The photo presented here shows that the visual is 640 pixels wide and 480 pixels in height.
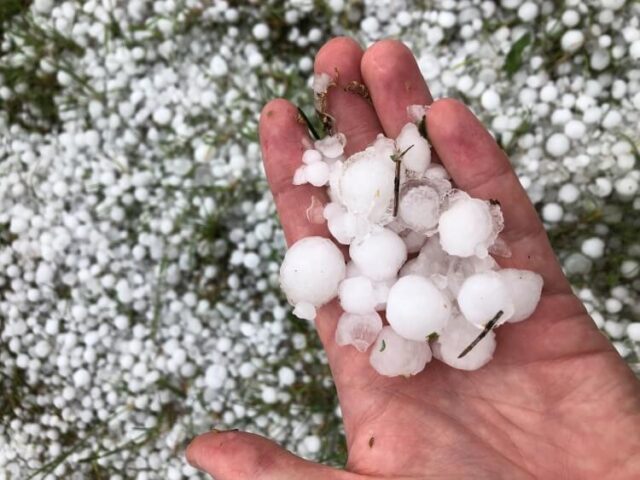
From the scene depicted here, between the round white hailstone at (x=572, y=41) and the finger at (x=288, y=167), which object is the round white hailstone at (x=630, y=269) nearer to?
the round white hailstone at (x=572, y=41)

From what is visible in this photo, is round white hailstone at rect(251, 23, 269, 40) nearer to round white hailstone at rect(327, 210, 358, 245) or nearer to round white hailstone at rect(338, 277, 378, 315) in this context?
round white hailstone at rect(327, 210, 358, 245)

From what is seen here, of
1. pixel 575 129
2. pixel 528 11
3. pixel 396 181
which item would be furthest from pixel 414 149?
pixel 528 11

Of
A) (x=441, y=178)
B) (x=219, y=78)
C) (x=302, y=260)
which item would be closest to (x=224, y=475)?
(x=302, y=260)

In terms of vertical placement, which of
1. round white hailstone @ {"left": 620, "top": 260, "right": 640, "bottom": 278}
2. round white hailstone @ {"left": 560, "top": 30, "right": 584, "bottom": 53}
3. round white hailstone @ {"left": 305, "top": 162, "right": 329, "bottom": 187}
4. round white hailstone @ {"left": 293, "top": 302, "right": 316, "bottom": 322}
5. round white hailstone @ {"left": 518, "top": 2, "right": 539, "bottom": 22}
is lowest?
round white hailstone @ {"left": 620, "top": 260, "right": 640, "bottom": 278}

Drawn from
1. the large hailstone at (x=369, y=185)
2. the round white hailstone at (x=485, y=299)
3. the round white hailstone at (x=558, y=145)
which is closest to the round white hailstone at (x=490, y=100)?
the round white hailstone at (x=558, y=145)

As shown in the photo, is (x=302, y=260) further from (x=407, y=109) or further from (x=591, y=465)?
(x=591, y=465)

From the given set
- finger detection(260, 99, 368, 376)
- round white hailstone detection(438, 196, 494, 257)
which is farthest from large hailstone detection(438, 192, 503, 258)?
finger detection(260, 99, 368, 376)

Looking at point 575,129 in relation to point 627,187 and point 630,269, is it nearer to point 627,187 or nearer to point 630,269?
point 627,187
